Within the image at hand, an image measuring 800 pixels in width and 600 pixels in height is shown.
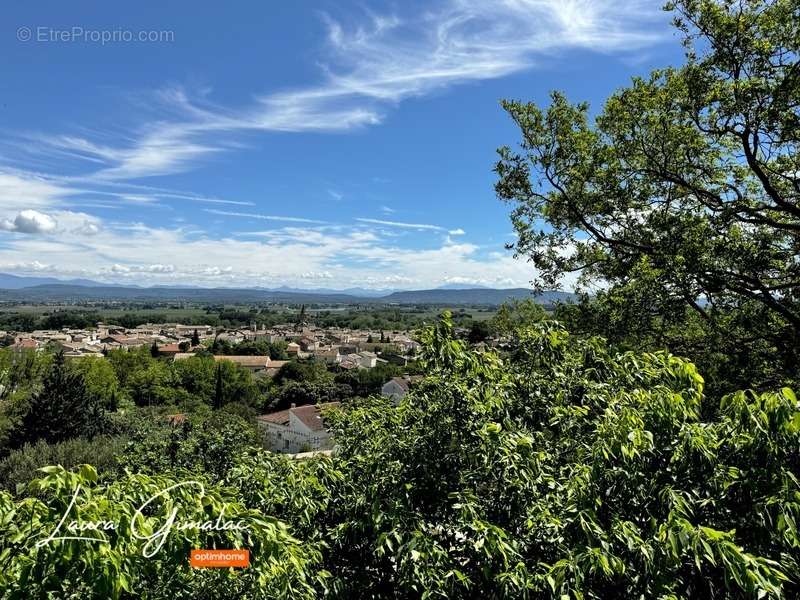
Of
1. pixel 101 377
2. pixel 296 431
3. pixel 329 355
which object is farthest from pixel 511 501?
pixel 329 355

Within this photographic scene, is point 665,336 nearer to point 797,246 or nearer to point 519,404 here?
point 797,246

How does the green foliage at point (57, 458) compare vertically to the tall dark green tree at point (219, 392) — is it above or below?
above

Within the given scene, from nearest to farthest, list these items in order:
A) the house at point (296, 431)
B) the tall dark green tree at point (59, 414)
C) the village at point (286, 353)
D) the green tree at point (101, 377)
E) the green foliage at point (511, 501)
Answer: the green foliage at point (511, 501) < the tall dark green tree at point (59, 414) < the house at point (296, 431) < the village at point (286, 353) < the green tree at point (101, 377)

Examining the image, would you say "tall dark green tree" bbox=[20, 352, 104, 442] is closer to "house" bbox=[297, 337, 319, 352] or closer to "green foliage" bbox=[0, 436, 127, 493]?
"green foliage" bbox=[0, 436, 127, 493]

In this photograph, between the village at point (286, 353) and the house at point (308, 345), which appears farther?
the house at point (308, 345)

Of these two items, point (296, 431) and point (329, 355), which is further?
point (329, 355)

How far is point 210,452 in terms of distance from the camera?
1576 centimetres

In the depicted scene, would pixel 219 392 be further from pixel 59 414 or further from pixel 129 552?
pixel 129 552

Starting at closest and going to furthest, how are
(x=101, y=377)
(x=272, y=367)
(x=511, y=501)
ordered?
(x=511, y=501) → (x=101, y=377) → (x=272, y=367)

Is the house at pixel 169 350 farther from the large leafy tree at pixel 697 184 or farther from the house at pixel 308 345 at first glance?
the large leafy tree at pixel 697 184
